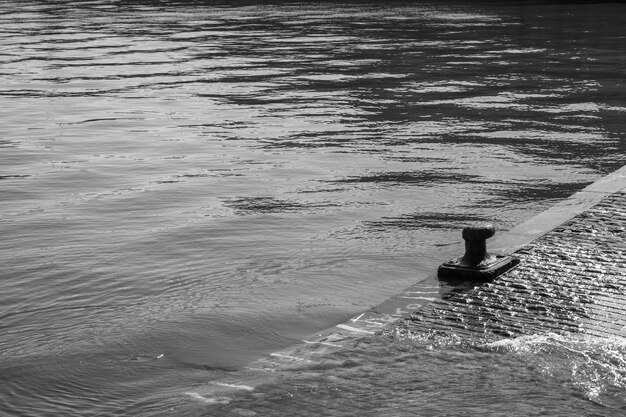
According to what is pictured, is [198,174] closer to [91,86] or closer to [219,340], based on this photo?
[219,340]

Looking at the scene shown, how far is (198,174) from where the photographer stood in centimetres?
1129

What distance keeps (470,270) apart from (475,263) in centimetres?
9

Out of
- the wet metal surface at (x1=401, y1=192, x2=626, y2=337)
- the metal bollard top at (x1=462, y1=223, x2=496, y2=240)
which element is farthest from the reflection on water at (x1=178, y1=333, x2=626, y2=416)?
the metal bollard top at (x1=462, y1=223, x2=496, y2=240)

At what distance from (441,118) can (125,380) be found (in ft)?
29.3

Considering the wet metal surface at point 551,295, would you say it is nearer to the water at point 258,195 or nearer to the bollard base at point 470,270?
the bollard base at point 470,270

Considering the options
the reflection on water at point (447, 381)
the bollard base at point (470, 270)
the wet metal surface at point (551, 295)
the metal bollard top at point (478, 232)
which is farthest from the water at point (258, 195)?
the metal bollard top at point (478, 232)

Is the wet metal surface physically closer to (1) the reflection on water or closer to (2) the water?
(1) the reflection on water

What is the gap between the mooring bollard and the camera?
6.86 meters

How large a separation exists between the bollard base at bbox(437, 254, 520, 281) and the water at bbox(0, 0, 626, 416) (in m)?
0.66

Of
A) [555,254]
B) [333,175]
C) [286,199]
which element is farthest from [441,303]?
[333,175]

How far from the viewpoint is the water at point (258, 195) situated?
5.86 meters

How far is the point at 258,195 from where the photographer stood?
1038 cm

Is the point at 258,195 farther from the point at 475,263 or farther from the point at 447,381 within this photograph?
the point at 447,381

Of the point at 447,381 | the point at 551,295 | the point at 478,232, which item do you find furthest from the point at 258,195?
the point at 447,381
